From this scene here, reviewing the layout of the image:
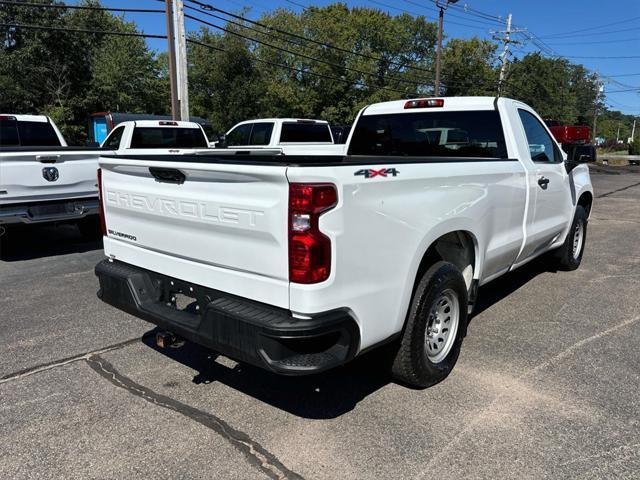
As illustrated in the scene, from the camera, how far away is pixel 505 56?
49531 mm

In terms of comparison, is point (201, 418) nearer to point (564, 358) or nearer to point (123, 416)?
point (123, 416)

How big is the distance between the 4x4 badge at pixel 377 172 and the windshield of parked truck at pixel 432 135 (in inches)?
83.1

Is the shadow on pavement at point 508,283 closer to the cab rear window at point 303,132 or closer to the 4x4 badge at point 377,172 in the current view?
the 4x4 badge at point 377,172

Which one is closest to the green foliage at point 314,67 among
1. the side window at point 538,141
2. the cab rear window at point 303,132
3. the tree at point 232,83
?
the tree at point 232,83

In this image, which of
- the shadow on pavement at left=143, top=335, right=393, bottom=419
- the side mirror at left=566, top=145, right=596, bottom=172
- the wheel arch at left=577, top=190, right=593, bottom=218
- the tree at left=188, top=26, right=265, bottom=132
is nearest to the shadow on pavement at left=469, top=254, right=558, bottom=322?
the wheel arch at left=577, top=190, right=593, bottom=218

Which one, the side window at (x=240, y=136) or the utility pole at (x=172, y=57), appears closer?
the side window at (x=240, y=136)

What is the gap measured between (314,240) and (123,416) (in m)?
1.73

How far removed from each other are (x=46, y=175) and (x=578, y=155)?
646 cm

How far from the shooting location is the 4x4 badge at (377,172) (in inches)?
103

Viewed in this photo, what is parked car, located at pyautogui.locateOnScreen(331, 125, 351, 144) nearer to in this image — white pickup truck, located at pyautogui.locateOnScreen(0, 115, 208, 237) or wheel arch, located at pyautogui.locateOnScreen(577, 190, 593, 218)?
white pickup truck, located at pyautogui.locateOnScreen(0, 115, 208, 237)

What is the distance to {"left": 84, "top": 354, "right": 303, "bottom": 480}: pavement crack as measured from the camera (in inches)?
107

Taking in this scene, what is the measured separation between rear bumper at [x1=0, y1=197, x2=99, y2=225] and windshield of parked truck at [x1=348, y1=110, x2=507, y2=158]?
159 inches

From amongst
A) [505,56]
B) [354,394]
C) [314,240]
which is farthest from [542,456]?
[505,56]

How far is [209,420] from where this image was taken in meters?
3.16
